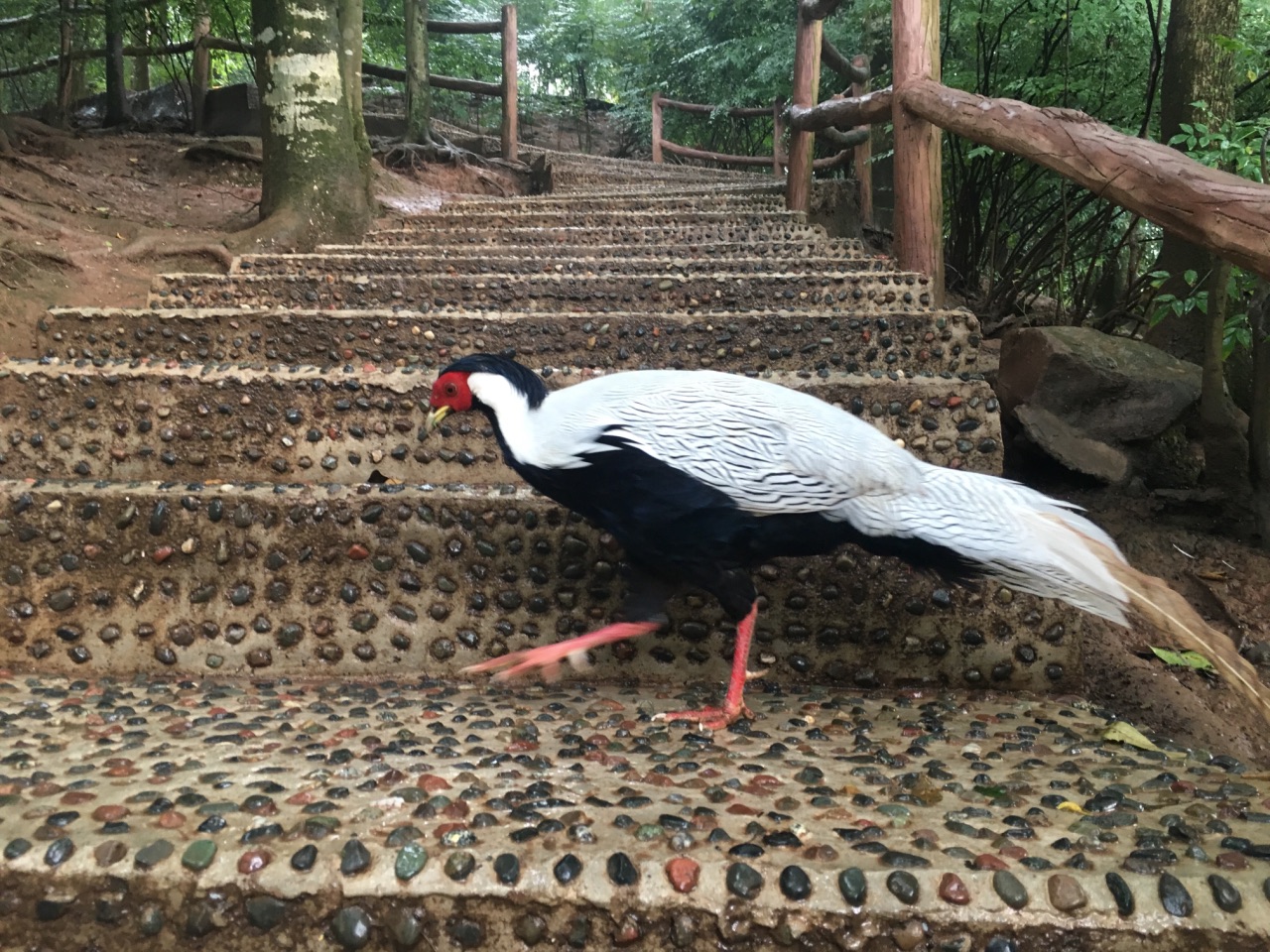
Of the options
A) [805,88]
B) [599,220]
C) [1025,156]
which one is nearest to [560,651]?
[1025,156]

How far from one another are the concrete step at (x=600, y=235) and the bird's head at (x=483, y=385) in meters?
2.74

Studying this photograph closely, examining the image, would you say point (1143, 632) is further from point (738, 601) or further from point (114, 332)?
point (114, 332)

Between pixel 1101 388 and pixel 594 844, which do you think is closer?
pixel 594 844

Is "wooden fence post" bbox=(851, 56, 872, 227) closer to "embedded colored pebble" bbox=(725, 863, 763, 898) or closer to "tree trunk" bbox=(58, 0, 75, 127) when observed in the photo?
"embedded colored pebble" bbox=(725, 863, 763, 898)

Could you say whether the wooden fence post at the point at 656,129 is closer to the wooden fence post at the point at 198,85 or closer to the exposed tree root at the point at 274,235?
the wooden fence post at the point at 198,85

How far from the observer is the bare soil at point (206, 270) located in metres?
1.71

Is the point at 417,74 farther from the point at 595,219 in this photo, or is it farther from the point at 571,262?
the point at 571,262

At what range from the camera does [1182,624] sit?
3.74 feet

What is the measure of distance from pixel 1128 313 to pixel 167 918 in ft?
12.2

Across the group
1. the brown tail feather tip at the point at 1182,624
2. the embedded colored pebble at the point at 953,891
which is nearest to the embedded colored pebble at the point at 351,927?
the embedded colored pebble at the point at 953,891

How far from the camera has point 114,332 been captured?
7.94 feet

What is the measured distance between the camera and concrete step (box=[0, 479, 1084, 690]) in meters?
1.57

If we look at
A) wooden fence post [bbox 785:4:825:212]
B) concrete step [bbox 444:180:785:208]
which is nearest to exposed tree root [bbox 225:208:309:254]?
concrete step [bbox 444:180:785:208]

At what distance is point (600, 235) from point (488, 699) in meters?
3.12
